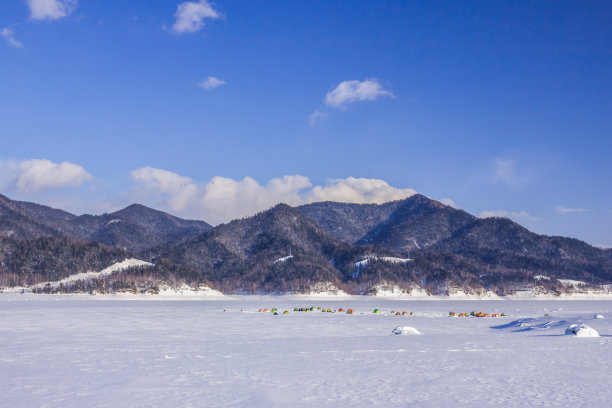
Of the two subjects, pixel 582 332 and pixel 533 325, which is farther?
pixel 533 325

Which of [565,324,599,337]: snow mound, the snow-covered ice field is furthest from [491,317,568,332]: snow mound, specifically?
[565,324,599,337]: snow mound

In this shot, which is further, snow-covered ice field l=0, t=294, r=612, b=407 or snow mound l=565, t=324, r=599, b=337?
snow mound l=565, t=324, r=599, b=337

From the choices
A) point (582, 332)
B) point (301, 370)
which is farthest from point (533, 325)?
point (301, 370)

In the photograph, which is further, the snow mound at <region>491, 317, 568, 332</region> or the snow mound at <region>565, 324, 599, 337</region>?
the snow mound at <region>491, 317, 568, 332</region>

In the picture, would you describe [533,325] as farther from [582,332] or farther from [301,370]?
[301,370]

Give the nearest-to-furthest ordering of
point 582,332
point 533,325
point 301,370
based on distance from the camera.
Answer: point 301,370 < point 582,332 < point 533,325

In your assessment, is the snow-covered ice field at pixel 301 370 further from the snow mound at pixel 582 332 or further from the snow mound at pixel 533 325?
the snow mound at pixel 533 325

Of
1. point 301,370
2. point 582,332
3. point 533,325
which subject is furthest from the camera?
point 533,325

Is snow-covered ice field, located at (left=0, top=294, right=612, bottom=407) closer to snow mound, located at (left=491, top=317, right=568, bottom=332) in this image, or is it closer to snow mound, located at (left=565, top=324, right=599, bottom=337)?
snow mound, located at (left=565, top=324, right=599, bottom=337)

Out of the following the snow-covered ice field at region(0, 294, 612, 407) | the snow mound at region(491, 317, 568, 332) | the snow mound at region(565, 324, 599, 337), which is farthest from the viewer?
the snow mound at region(491, 317, 568, 332)

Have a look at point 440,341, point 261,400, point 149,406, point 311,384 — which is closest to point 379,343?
point 440,341

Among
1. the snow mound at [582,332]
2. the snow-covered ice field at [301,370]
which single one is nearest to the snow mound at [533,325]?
the snow-covered ice field at [301,370]

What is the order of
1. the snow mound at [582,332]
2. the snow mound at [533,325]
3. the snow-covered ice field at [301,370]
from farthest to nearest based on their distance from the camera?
the snow mound at [533,325], the snow mound at [582,332], the snow-covered ice field at [301,370]

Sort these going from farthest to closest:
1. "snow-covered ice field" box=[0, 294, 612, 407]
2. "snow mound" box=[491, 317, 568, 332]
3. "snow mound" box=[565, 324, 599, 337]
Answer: "snow mound" box=[491, 317, 568, 332], "snow mound" box=[565, 324, 599, 337], "snow-covered ice field" box=[0, 294, 612, 407]
